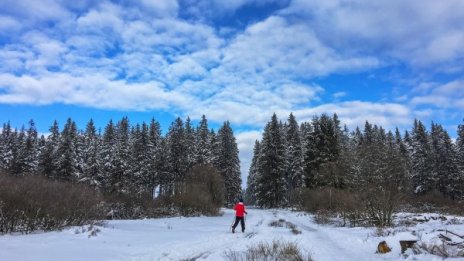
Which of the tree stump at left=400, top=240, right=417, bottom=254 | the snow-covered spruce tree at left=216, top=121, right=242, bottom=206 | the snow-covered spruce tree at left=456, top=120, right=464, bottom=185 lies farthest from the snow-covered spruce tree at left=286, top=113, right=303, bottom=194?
the tree stump at left=400, top=240, right=417, bottom=254

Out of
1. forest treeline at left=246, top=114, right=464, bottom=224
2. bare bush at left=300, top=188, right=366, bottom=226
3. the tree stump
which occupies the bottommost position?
the tree stump

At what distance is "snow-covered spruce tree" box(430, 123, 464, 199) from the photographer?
5969cm

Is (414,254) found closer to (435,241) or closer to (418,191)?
(435,241)

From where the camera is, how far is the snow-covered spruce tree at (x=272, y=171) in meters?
60.5

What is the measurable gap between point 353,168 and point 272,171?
114 ft

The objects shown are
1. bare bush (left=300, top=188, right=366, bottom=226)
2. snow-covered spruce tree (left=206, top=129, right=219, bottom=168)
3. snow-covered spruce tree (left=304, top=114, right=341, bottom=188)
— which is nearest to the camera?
bare bush (left=300, top=188, right=366, bottom=226)

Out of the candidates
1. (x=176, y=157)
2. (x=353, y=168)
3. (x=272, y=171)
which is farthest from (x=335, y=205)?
(x=176, y=157)

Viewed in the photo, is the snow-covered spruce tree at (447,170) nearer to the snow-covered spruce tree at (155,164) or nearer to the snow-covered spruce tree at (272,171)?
the snow-covered spruce tree at (272,171)

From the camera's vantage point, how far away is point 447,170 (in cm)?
6100

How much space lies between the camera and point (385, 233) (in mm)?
15891

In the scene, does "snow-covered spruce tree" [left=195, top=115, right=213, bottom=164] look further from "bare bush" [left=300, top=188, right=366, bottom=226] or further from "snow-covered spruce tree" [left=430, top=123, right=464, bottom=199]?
"snow-covered spruce tree" [left=430, top=123, right=464, bottom=199]

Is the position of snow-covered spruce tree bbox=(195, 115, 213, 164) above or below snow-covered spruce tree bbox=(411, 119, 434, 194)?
above

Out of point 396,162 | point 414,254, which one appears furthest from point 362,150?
point 414,254

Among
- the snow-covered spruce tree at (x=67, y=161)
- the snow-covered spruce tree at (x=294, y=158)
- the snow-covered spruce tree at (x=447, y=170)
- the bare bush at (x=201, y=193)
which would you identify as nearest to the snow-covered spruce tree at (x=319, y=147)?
the bare bush at (x=201, y=193)
